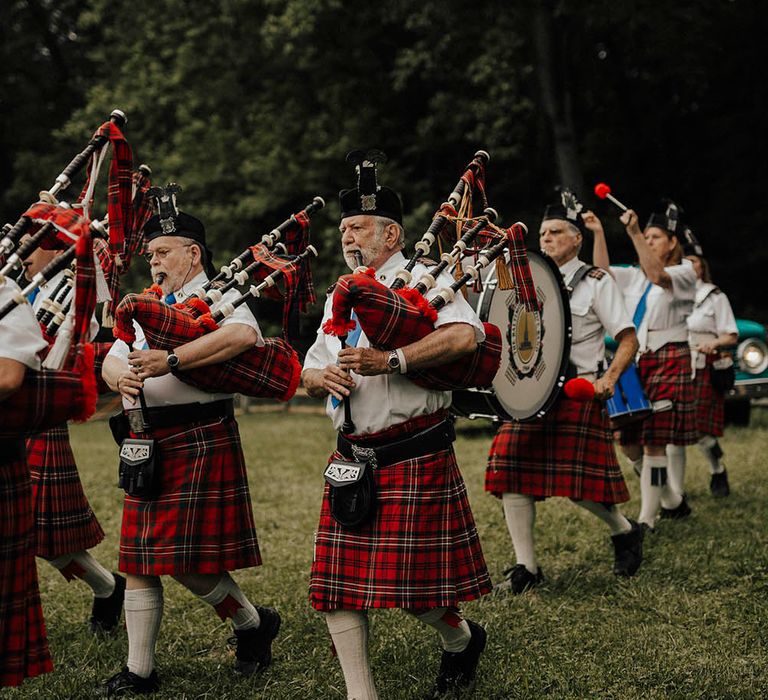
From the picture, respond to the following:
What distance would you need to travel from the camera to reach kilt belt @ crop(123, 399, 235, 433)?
11.5 ft

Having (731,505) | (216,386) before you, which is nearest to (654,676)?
(216,386)

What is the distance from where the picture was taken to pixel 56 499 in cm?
396

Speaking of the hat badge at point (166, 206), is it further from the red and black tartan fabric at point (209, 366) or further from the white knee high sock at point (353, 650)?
the white knee high sock at point (353, 650)

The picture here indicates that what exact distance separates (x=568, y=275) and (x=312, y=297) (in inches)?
58.8

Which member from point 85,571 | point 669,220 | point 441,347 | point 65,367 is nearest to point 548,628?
point 441,347

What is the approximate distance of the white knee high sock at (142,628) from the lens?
345cm

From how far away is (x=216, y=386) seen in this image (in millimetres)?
3475

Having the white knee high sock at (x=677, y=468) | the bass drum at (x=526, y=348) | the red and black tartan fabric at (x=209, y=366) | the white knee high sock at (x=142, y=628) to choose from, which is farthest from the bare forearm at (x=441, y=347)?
the white knee high sock at (x=677, y=468)

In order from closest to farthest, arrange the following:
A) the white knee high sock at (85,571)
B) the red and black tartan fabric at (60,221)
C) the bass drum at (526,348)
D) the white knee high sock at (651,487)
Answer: the red and black tartan fabric at (60,221) < the bass drum at (526,348) < the white knee high sock at (85,571) < the white knee high sock at (651,487)

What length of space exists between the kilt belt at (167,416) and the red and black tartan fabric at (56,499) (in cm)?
51

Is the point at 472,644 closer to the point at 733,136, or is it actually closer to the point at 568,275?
the point at 568,275

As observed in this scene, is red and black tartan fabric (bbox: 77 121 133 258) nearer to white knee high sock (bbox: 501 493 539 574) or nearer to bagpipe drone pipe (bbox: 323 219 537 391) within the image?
bagpipe drone pipe (bbox: 323 219 537 391)

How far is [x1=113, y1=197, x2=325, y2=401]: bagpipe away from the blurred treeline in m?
10.1

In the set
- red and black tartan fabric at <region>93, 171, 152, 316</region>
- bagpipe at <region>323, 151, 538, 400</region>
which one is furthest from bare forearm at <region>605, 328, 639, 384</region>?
red and black tartan fabric at <region>93, 171, 152, 316</region>
